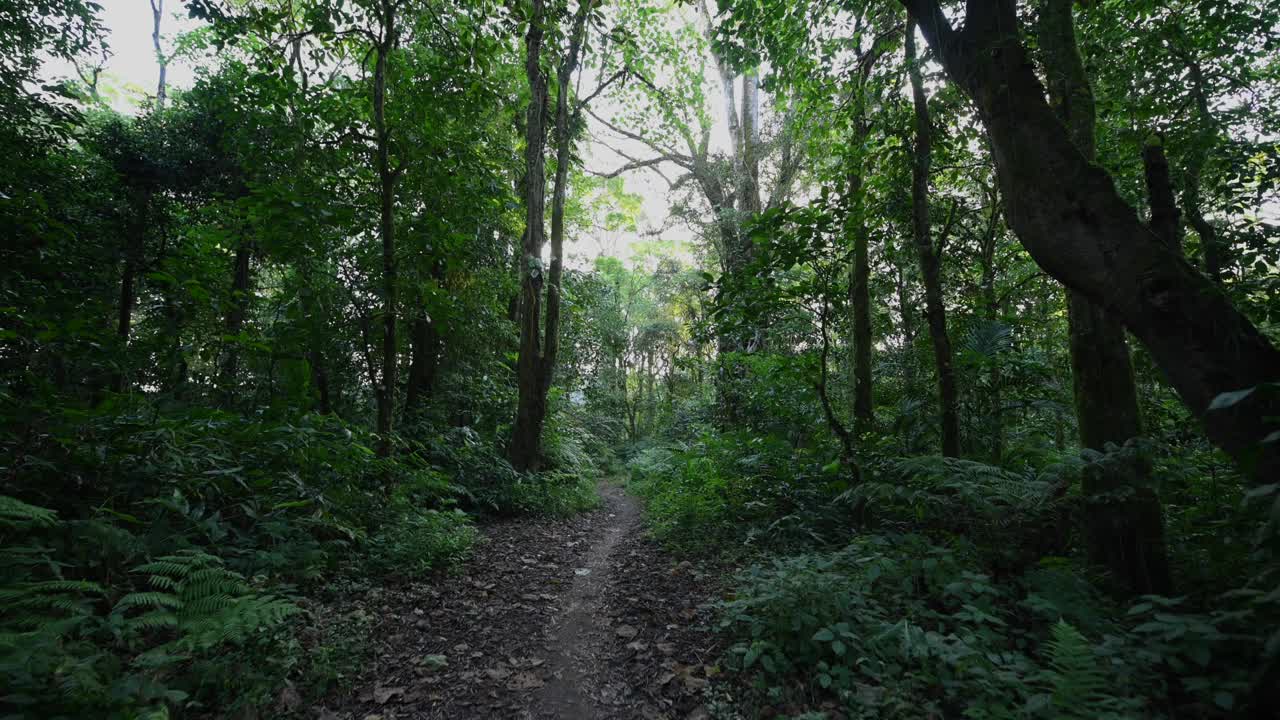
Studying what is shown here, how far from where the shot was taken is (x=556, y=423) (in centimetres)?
1080

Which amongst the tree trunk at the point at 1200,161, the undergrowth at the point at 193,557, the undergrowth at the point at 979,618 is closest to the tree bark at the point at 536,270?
the undergrowth at the point at 193,557

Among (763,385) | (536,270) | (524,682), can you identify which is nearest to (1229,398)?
(524,682)

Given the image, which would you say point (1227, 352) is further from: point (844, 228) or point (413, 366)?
point (413, 366)

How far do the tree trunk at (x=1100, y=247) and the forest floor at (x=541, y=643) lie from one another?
3.06m

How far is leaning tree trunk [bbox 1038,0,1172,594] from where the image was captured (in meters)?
3.38

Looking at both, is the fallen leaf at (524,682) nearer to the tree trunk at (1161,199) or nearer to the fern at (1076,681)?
the fern at (1076,681)

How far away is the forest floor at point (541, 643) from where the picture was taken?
296 centimetres

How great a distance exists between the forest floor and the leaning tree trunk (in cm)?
288

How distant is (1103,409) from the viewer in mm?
3783

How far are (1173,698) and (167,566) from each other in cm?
481

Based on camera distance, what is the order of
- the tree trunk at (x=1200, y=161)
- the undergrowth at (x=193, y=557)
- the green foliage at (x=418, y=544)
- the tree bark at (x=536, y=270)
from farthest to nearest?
the tree bark at (x=536, y=270), the green foliage at (x=418, y=544), the tree trunk at (x=1200, y=161), the undergrowth at (x=193, y=557)

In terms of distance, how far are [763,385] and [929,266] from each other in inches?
155

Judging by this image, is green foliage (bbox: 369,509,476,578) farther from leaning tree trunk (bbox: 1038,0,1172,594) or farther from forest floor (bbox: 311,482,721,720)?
leaning tree trunk (bbox: 1038,0,1172,594)

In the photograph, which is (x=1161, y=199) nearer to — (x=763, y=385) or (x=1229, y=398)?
(x=1229, y=398)
